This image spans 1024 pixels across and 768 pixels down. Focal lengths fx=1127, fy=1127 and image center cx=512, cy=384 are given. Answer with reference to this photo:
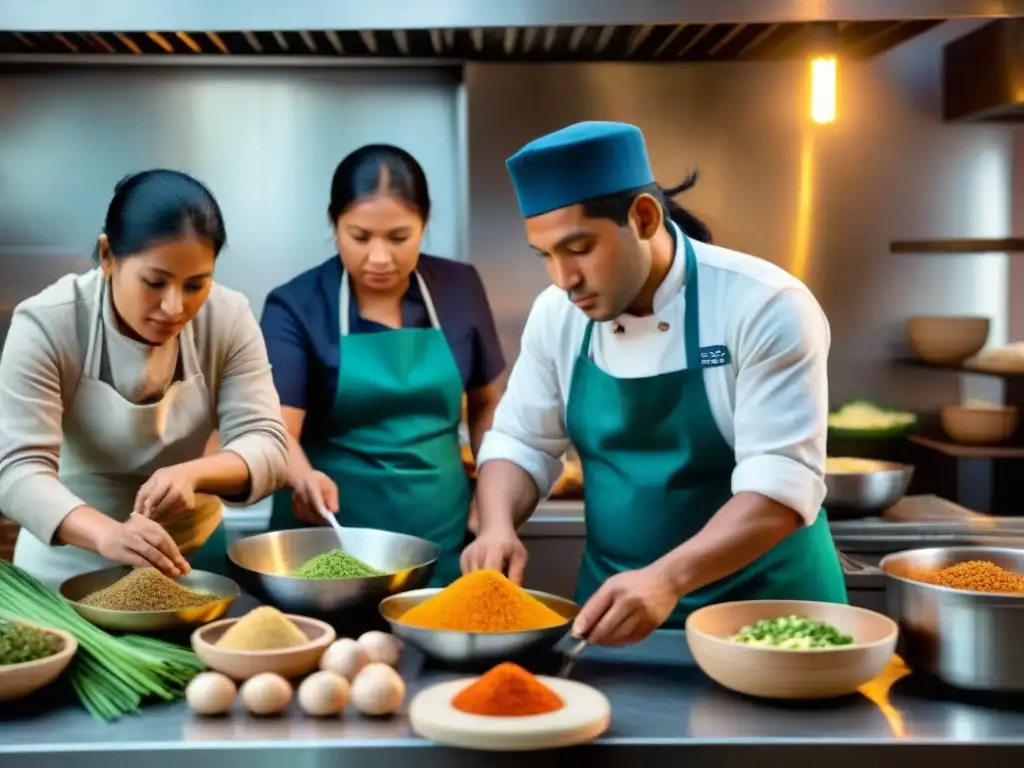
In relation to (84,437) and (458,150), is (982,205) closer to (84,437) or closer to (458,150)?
(458,150)

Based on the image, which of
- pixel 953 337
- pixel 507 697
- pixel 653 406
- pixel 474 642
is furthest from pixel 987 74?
pixel 507 697

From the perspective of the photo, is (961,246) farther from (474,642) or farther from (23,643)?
(23,643)

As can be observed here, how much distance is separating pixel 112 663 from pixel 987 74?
2737 mm

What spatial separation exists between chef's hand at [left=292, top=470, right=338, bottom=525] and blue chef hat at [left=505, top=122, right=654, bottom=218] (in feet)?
3.17

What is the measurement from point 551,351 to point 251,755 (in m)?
1.02

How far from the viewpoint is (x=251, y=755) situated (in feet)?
4.33

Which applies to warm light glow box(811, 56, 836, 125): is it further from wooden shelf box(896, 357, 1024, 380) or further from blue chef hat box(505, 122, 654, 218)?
blue chef hat box(505, 122, 654, 218)

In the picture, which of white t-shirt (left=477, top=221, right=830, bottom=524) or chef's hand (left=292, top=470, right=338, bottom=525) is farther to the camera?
chef's hand (left=292, top=470, right=338, bottom=525)

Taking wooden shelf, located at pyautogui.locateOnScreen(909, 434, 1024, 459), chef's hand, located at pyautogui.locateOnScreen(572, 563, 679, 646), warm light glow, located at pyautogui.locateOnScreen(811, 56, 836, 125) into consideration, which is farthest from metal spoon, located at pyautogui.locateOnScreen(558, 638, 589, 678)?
warm light glow, located at pyautogui.locateOnScreen(811, 56, 836, 125)

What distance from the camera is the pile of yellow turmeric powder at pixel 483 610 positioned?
5.16ft

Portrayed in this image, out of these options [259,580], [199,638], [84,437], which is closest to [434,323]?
[84,437]

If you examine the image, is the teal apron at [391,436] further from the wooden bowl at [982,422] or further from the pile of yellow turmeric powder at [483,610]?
the wooden bowl at [982,422]

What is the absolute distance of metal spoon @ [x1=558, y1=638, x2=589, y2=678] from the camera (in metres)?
1.57

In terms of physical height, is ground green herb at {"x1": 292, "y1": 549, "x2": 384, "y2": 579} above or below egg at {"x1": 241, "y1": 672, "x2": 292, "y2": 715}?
above
